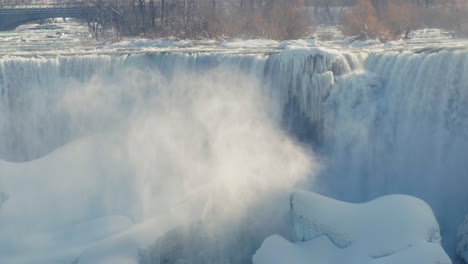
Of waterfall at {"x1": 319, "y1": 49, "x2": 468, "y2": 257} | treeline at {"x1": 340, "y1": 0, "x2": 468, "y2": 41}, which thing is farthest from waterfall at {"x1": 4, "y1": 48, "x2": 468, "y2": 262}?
treeline at {"x1": 340, "y1": 0, "x2": 468, "y2": 41}

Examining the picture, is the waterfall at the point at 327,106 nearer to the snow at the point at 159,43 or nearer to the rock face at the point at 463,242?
the rock face at the point at 463,242

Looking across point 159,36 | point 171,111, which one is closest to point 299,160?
point 171,111

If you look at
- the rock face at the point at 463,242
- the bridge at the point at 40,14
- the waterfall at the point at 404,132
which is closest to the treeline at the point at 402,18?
the waterfall at the point at 404,132

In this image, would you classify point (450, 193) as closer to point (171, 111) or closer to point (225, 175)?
point (225, 175)

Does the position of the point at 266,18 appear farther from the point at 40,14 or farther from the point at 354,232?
the point at 354,232

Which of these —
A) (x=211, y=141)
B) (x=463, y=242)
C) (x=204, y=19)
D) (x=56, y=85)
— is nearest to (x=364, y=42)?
(x=204, y=19)

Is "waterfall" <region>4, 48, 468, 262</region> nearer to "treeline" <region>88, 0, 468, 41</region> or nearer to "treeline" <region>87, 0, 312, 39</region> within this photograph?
"treeline" <region>88, 0, 468, 41</region>
